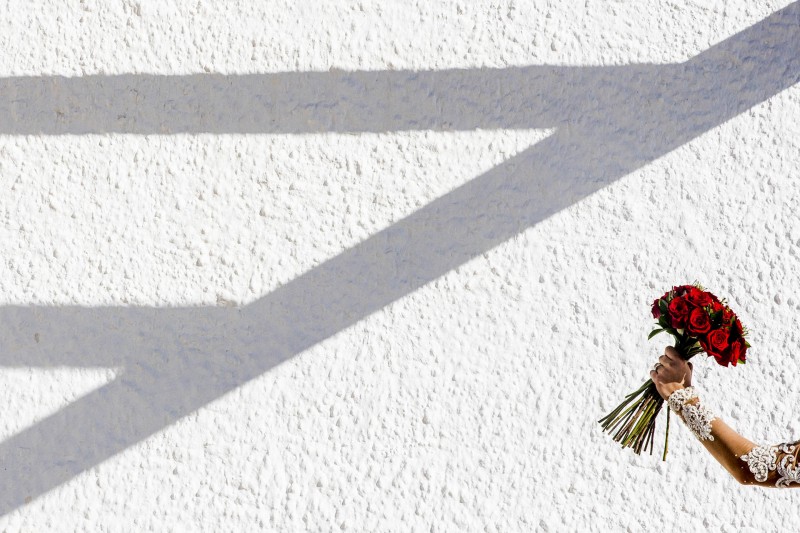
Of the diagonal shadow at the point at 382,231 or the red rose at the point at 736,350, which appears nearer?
the red rose at the point at 736,350

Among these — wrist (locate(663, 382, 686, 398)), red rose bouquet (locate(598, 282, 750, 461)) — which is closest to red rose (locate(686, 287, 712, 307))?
red rose bouquet (locate(598, 282, 750, 461))

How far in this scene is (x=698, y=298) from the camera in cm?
196

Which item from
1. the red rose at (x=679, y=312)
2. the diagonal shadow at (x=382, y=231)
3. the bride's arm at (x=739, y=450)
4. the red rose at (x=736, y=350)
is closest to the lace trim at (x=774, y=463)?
the bride's arm at (x=739, y=450)

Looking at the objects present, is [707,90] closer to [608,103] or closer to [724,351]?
[608,103]

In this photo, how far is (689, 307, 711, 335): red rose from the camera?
190 centimetres

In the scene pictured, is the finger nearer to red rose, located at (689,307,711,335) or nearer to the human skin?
the human skin

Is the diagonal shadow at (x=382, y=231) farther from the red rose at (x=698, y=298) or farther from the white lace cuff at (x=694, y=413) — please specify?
the white lace cuff at (x=694, y=413)

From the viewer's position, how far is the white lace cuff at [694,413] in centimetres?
191

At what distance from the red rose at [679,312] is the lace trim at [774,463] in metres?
0.35

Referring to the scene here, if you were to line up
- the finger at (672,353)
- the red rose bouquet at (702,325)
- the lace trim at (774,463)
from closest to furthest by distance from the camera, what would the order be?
1. the lace trim at (774,463)
2. the red rose bouquet at (702,325)
3. the finger at (672,353)

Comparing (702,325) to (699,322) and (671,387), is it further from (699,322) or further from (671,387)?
(671,387)

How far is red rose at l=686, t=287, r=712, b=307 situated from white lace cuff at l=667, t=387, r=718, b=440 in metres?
0.23

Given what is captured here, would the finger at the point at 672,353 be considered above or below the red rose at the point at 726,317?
below

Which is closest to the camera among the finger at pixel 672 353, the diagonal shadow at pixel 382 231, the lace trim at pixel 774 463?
the lace trim at pixel 774 463
